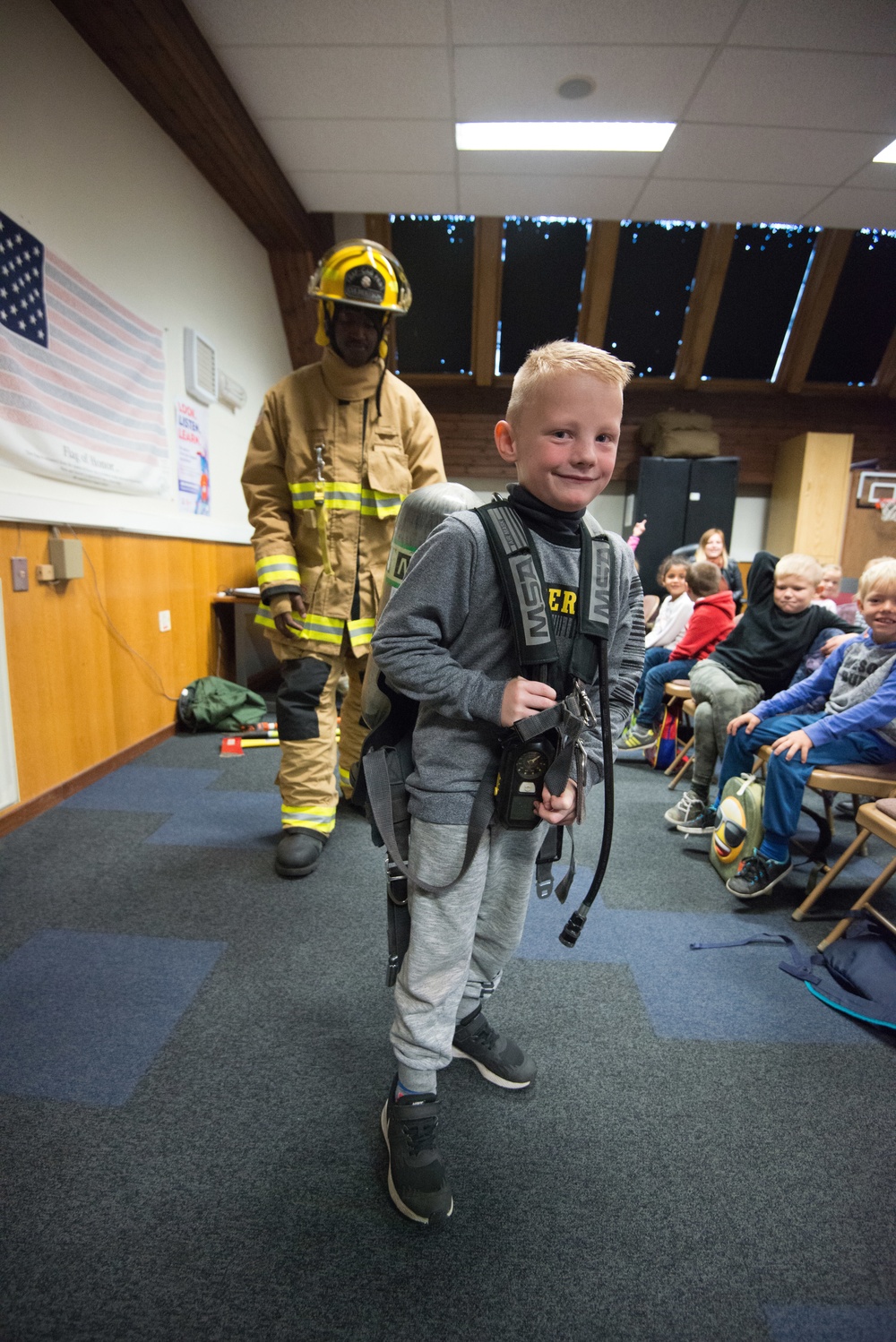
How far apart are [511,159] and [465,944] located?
4.63m

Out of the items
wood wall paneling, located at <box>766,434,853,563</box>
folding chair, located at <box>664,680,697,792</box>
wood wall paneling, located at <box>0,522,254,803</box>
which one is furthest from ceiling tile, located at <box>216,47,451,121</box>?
wood wall paneling, located at <box>766,434,853,563</box>

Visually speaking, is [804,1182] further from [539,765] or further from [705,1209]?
[539,765]

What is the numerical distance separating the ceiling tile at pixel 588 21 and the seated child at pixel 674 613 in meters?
2.48

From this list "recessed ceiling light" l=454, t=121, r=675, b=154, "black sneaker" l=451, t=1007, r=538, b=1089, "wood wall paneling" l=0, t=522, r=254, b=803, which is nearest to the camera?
"black sneaker" l=451, t=1007, r=538, b=1089

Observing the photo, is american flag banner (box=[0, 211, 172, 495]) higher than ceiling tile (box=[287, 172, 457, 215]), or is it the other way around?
ceiling tile (box=[287, 172, 457, 215])

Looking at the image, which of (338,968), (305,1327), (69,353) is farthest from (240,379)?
(305,1327)

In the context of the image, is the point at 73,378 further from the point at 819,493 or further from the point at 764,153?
the point at 819,493

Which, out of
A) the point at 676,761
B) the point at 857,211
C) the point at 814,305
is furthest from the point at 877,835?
the point at 814,305

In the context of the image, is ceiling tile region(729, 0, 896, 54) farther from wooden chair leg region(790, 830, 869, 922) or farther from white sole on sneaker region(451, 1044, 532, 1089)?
white sole on sneaker region(451, 1044, 532, 1089)

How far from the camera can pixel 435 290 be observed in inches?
236

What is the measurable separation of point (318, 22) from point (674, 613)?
331 centimetres

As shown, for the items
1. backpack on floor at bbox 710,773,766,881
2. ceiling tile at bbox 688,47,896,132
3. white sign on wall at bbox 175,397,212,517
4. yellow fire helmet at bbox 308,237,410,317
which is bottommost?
backpack on floor at bbox 710,773,766,881

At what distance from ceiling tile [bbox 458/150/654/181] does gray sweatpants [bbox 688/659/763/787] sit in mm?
3297

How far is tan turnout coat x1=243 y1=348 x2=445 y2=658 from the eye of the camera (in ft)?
6.68
